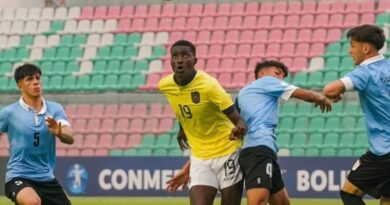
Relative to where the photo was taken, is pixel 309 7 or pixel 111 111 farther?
pixel 309 7

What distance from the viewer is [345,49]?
84.3 ft

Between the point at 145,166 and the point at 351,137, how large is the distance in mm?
4444

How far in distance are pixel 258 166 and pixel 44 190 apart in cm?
227

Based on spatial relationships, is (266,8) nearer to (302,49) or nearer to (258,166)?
(302,49)

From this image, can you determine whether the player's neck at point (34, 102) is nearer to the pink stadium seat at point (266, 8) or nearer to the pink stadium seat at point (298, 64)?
the pink stadium seat at point (298, 64)

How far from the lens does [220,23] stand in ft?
90.3

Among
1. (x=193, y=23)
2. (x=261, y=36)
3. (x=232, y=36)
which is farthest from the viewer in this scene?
(x=193, y=23)

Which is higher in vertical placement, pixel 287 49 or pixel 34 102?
pixel 287 49

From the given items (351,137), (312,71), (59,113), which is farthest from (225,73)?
(59,113)

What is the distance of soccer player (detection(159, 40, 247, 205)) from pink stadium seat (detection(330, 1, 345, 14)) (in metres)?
15.8

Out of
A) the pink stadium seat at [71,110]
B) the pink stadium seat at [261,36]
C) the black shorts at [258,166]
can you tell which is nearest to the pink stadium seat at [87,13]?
the pink stadium seat at [71,110]

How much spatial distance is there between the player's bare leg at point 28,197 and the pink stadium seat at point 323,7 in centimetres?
1623

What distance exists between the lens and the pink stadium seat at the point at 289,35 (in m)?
26.3

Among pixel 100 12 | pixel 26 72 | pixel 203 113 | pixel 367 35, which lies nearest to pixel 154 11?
pixel 100 12
